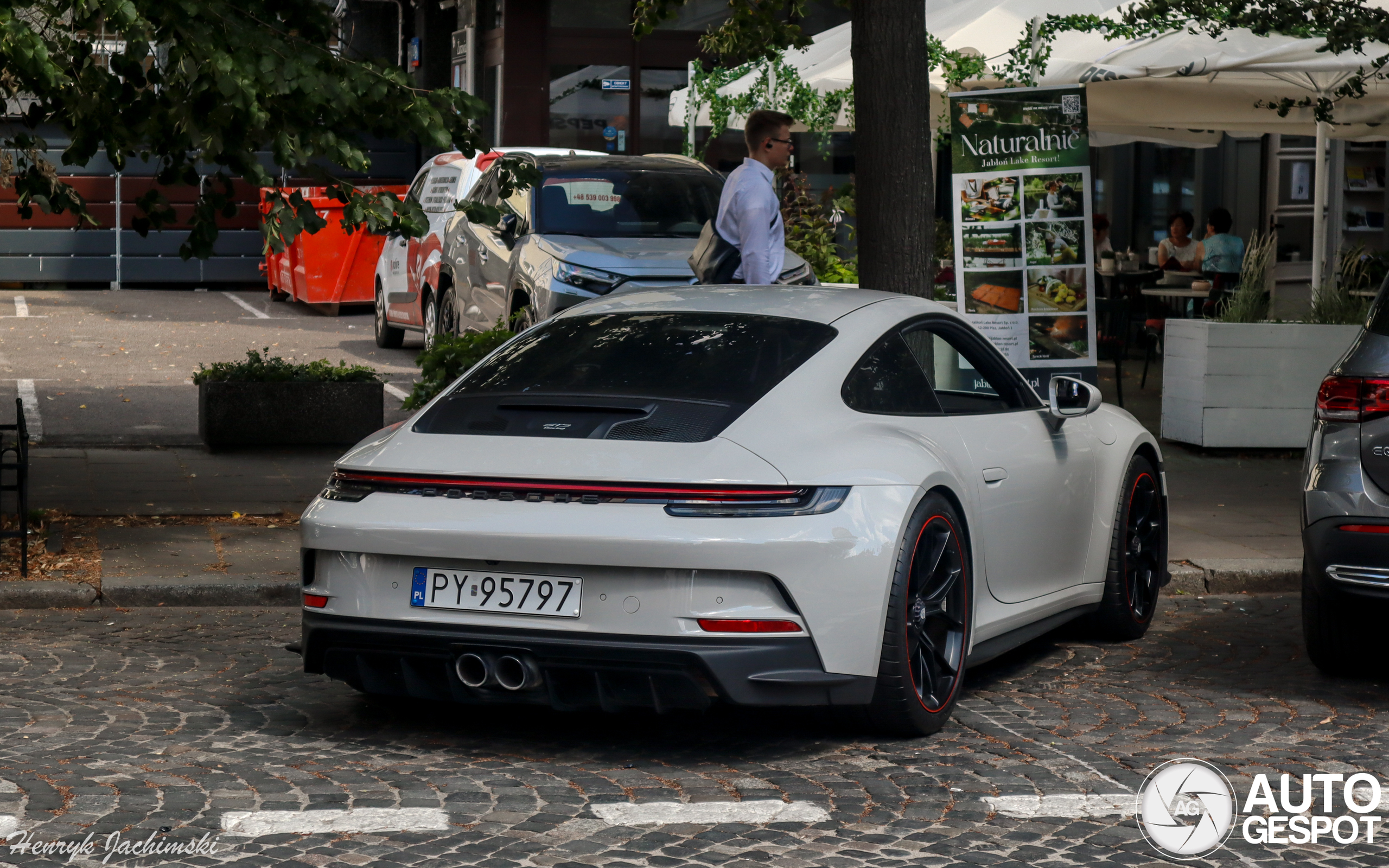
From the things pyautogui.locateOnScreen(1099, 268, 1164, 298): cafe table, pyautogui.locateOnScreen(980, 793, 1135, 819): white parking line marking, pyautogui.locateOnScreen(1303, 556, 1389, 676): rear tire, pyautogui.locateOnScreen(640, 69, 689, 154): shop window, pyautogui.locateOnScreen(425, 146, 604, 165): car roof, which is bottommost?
pyautogui.locateOnScreen(980, 793, 1135, 819): white parking line marking

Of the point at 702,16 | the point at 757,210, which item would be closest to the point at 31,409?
the point at 757,210

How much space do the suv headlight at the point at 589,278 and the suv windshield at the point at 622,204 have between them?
0.88 metres

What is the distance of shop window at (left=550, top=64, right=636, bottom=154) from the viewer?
82.1ft

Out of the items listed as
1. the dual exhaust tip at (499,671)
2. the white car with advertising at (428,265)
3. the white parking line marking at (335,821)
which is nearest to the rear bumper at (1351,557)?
the dual exhaust tip at (499,671)

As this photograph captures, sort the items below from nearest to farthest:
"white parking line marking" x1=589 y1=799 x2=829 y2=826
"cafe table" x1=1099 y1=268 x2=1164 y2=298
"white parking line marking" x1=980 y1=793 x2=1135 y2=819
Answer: "white parking line marking" x1=589 y1=799 x2=829 y2=826 < "white parking line marking" x1=980 y1=793 x2=1135 y2=819 < "cafe table" x1=1099 y1=268 x2=1164 y2=298

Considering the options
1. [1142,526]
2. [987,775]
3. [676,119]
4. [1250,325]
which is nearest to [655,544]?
[987,775]

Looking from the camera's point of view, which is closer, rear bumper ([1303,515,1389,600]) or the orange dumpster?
rear bumper ([1303,515,1389,600])

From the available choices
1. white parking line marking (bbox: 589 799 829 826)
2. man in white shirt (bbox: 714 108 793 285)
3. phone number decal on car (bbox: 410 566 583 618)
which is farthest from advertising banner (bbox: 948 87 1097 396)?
white parking line marking (bbox: 589 799 829 826)

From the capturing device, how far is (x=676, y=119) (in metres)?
15.5

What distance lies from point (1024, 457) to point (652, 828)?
233 centimetres

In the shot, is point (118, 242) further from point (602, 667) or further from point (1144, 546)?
point (602, 667)

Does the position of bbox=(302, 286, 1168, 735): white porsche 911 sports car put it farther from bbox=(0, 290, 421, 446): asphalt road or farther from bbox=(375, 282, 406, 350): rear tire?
bbox=(375, 282, 406, 350): rear tire

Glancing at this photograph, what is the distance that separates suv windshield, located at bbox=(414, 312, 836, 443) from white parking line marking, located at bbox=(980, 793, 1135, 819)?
1308 millimetres

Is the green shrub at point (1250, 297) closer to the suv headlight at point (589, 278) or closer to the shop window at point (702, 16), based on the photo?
the suv headlight at point (589, 278)
